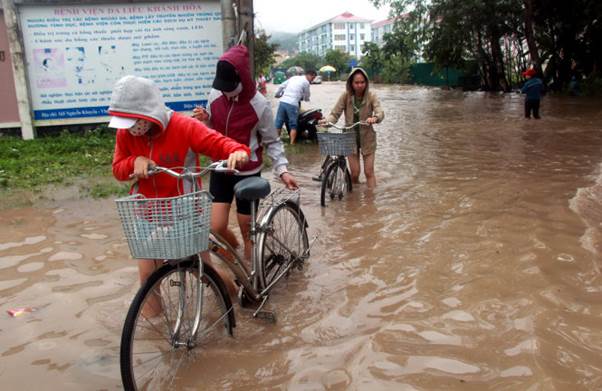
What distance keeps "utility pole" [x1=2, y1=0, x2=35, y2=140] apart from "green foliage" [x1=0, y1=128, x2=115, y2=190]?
57 centimetres

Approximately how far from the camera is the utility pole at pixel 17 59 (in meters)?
9.06

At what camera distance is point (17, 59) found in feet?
29.9

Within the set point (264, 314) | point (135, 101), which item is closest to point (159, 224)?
point (135, 101)

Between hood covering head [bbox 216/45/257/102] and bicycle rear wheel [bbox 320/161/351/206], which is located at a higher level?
hood covering head [bbox 216/45/257/102]

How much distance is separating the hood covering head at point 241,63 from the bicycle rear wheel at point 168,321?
1.45 metres

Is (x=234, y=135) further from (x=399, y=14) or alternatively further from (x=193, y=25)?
(x=399, y=14)

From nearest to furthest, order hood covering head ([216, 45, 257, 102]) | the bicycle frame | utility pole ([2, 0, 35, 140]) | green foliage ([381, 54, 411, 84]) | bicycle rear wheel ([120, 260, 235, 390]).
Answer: bicycle rear wheel ([120, 260, 235, 390]), the bicycle frame, hood covering head ([216, 45, 257, 102]), utility pole ([2, 0, 35, 140]), green foliage ([381, 54, 411, 84])

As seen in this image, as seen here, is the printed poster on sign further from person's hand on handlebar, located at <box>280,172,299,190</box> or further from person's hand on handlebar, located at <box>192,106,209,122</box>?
person's hand on handlebar, located at <box>280,172,299,190</box>

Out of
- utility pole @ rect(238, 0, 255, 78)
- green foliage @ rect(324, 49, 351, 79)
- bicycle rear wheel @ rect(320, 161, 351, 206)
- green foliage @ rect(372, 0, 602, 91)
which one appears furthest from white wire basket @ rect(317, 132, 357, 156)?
green foliage @ rect(324, 49, 351, 79)

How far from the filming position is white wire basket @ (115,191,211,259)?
2469 mm

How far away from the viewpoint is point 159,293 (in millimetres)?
2791

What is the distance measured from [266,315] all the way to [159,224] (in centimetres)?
135

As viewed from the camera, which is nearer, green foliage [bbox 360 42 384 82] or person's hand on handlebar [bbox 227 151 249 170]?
person's hand on handlebar [bbox 227 151 249 170]

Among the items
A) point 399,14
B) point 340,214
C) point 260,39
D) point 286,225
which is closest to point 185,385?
point 286,225
